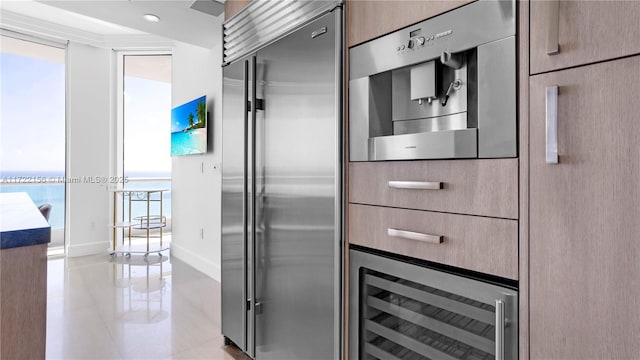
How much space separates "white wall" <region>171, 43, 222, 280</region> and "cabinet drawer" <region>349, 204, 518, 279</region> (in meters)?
2.57

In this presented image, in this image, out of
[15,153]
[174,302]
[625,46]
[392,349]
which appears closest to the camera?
[625,46]

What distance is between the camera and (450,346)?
1.23m

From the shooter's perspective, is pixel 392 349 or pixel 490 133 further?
pixel 392 349

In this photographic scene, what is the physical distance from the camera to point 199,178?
4.11 meters

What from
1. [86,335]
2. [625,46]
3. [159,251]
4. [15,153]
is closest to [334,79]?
[625,46]

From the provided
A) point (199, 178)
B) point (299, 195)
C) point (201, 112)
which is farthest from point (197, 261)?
point (299, 195)

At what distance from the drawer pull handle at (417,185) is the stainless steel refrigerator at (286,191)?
0.97ft

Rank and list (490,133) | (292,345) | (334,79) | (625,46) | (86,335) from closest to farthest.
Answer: (625,46) → (490,133) → (334,79) → (292,345) → (86,335)

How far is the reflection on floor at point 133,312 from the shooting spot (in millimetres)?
2289

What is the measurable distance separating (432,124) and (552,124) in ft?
1.38

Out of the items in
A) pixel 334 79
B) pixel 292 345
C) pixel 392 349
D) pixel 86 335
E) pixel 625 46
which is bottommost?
pixel 86 335

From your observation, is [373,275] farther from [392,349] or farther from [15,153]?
[15,153]

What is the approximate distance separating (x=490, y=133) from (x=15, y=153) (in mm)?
5380

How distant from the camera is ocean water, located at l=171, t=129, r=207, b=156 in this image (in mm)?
3879
